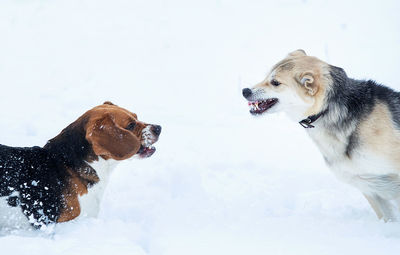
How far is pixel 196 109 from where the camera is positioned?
9.15 meters

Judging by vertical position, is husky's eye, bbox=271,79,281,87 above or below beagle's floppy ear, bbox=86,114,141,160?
above

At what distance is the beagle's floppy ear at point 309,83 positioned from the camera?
4230 mm

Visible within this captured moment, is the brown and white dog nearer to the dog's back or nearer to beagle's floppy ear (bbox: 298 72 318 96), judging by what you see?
the dog's back

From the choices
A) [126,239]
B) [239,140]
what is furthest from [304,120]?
[239,140]

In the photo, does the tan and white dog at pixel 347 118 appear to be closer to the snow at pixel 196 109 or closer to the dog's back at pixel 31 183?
the snow at pixel 196 109

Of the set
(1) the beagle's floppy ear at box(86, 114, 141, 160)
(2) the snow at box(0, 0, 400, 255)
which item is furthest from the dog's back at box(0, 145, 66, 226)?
(1) the beagle's floppy ear at box(86, 114, 141, 160)

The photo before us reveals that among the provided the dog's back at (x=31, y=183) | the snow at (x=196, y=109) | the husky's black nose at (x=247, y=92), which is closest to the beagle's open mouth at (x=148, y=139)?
the snow at (x=196, y=109)

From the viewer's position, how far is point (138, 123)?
4.43 metres

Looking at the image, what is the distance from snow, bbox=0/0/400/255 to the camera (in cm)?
388

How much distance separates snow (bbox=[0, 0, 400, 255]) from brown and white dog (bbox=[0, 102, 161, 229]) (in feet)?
0.57

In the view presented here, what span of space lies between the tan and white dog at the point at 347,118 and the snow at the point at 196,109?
1.62 feet

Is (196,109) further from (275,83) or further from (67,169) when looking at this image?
(67,169)

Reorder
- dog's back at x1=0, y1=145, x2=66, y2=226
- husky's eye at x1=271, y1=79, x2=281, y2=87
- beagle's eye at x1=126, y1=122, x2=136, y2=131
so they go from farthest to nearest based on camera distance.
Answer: husky's eye at x1=271, y1=79, x2=281, y2=87
beagle's eye at x1=126, y1=122, x2=136, y2=131
dog's back at x1=0, y1=145, x2=66, y2=226

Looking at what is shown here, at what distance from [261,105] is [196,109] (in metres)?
4.46
